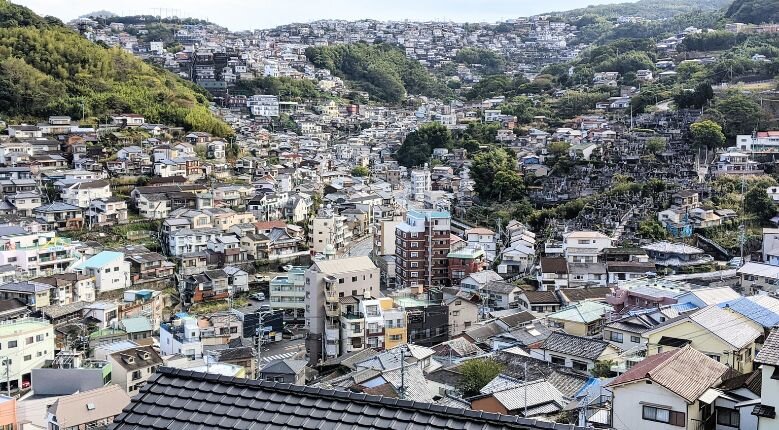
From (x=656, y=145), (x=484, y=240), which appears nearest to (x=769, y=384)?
(x=484, y=240)

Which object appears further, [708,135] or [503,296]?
[708,135]

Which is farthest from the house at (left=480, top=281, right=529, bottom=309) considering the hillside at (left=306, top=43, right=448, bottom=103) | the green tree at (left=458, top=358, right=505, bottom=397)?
the hillside at (left=306, top=43, right=448, bottom=103)

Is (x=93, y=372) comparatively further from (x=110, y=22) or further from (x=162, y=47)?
(x=110, y=22)

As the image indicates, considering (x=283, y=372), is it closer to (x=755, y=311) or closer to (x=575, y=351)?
(x=575, y=351)

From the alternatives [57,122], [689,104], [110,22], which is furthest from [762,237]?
[110,22]

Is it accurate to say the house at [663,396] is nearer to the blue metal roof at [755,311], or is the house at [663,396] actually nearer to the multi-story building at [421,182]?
the blue metal roof at [755,311]

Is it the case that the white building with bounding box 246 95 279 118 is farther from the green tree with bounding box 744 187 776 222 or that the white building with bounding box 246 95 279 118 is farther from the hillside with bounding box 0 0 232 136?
the green tree with bounding box 744 187 776 222
